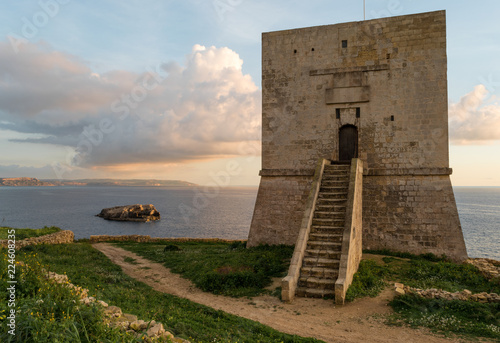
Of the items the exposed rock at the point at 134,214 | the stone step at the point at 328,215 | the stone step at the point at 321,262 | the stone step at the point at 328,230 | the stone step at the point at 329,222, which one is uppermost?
the stone step at the point at 328,215

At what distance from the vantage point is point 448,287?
1088cm

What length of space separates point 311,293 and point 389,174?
8.31 meters

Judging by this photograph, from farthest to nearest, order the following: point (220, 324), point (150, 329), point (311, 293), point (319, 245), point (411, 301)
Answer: point (319, 245)
point (311, 293)
point (411, 301)
point (220, 324)
point (150, 329)

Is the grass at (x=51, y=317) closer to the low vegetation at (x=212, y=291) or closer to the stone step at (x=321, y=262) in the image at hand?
the low vegetation at (x=212, y=291)

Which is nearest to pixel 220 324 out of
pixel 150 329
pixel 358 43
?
pixel 150 329

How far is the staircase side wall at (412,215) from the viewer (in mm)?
14875

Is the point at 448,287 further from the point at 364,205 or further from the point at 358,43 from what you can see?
the point at 358,43

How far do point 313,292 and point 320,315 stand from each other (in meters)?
1.22

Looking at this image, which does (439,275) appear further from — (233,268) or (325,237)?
(233,268)

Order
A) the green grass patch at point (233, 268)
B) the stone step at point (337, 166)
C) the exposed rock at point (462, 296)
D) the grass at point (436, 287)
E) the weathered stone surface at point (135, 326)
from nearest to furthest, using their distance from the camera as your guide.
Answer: the weathered stone surface at point (135, 326)
the grass at point (436, 287)
the exposed rock at point (462, 296)
the green grass patch at point (233, 268)
the stone step at point (337, 166)

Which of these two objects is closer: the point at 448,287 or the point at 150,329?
the point at 150,329

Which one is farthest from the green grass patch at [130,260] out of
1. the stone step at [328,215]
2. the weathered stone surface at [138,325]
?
the weathered stone surface at [138,325]

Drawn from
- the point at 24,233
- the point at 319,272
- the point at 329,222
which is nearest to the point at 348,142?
the point at 329,222

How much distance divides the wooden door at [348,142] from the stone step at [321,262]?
723 centimetres
